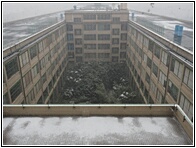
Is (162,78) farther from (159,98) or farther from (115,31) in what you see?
(115,31)

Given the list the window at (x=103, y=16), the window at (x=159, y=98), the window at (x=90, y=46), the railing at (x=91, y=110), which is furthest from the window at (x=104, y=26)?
the railing at (x=91, y=110)

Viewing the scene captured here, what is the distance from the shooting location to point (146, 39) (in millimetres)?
40938

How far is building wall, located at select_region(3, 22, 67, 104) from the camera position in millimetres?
26250

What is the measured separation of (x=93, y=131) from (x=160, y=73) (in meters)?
20.1

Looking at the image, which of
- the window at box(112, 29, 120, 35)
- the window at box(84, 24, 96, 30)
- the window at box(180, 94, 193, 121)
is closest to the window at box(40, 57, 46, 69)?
the window at box(180, 94, 193, 121)

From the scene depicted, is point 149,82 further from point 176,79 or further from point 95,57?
point 95,57

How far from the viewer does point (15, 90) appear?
27.6m

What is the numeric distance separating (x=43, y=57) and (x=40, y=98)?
302 inches

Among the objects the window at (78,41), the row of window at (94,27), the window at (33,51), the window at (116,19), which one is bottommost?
the window at (33,51)

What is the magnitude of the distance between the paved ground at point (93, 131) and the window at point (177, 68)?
9.62 m

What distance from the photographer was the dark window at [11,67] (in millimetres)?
25138

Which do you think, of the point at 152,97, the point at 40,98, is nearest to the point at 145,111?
the point at 152,97

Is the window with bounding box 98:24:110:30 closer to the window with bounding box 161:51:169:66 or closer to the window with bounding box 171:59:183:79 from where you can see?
the window with bounding box 161:51:169:66

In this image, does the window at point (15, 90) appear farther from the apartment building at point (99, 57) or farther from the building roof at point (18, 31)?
the building roof at point (18, 31)
